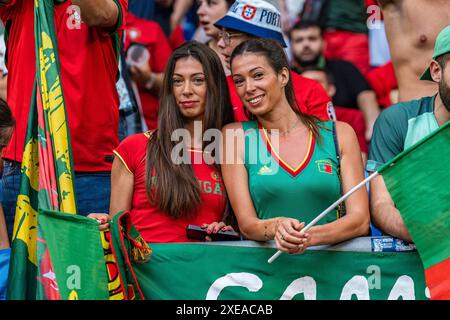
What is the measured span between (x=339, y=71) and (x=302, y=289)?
408cm

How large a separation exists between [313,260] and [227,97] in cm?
124

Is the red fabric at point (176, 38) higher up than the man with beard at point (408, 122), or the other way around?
the red fabric at point (176, 38)

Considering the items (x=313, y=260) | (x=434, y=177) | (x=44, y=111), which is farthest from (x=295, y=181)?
(x=44, y=111)

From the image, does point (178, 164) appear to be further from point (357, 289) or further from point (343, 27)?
point (343, 27)

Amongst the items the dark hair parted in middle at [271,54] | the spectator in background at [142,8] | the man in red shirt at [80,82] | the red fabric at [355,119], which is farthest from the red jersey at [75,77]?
the red fabric at [355,119]

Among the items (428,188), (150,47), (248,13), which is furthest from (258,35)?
(428,188)

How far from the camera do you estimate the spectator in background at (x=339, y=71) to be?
8.81 m

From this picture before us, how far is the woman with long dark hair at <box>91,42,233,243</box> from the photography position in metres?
5.64

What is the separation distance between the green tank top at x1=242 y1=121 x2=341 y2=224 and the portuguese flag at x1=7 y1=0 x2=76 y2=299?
0.97 metres

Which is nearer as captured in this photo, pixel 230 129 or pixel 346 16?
pixel 230 129

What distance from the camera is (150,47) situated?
851 cm

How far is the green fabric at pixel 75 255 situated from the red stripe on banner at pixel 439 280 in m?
1.51

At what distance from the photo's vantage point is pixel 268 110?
587 centimetres

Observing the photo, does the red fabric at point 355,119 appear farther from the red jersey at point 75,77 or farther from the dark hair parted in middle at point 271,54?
the red jersey at point 75,77
